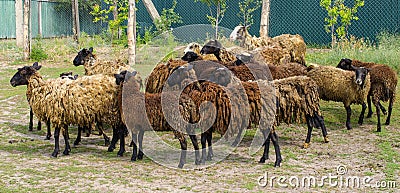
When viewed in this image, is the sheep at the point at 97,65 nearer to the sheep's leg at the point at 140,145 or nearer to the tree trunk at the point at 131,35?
the sheep's leg at the point at 140,145

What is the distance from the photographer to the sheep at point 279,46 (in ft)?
39.5

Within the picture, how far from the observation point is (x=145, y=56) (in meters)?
14.2

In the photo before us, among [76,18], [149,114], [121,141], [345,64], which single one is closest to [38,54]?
[76,18]

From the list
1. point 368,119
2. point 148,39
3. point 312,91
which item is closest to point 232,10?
point 148,39

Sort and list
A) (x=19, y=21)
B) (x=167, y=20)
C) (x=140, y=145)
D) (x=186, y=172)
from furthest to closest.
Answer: (x=167, y=20) → (x=19, y=21) → (x=140, y=145) → (x=186, y=172)

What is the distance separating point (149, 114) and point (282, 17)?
1431 centimetres

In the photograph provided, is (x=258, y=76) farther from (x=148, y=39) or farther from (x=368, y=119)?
(x=148, y=39)

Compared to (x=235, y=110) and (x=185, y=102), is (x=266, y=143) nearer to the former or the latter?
(x=235, y=110)

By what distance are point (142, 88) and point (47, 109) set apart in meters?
2.15

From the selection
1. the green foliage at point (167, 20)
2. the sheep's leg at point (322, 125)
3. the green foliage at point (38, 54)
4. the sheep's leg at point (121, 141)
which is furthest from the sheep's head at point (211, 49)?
the green foliage at point (167, 20)

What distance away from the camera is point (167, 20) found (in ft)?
70.4

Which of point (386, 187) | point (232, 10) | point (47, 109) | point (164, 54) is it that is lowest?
point (386, 187)

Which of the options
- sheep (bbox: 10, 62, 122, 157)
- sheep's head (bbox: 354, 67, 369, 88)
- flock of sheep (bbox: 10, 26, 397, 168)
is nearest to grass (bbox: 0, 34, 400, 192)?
flock of sheep (bbox: 10, 26, 397, 168)

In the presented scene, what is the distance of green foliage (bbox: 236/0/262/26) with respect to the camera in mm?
20734
